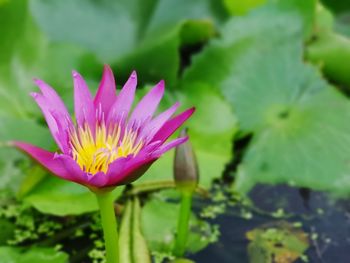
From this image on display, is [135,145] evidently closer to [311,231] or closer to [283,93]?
[311,231]

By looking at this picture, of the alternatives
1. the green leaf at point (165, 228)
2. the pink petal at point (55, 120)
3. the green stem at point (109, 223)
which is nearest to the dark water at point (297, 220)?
the green leaf at point (165, 228)

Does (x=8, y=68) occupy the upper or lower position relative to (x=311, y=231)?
upper

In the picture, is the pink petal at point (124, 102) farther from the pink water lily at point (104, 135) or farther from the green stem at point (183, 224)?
the green stem at point (183, 224)

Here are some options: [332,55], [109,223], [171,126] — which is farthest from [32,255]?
[332,55]

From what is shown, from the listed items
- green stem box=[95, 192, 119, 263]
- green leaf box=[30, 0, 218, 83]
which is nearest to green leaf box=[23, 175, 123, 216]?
green stem box=[95, 192, 119, 263]

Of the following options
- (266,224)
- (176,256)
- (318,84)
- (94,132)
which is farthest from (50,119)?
(318,84)

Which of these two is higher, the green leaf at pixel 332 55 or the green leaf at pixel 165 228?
the green leaf at pixel 332 55
